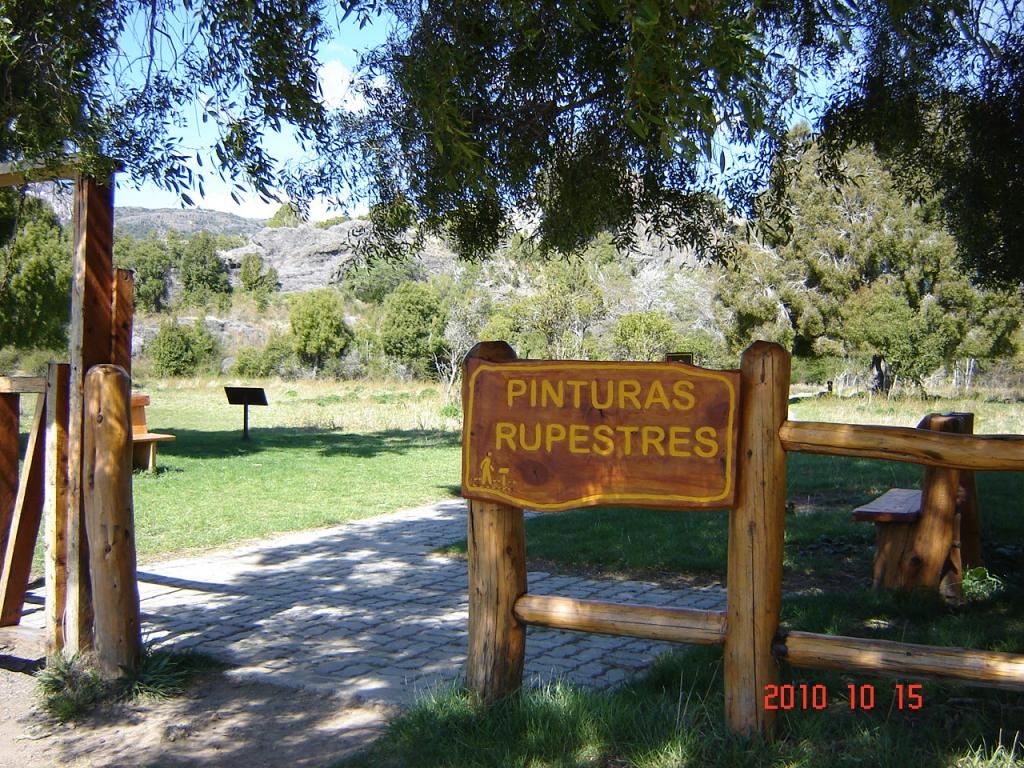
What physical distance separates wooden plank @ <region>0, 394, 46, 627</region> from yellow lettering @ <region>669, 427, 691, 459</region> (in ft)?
11.9

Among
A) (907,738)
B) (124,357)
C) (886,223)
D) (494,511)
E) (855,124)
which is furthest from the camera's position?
(886,223)

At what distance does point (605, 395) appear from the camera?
387 cm

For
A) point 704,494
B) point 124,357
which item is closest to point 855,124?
point 704,494

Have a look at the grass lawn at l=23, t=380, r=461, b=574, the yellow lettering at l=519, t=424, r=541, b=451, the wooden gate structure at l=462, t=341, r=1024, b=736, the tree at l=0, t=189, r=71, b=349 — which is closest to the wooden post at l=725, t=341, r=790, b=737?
the wooden gate structure at l=462, t=341, r=1024, b=736

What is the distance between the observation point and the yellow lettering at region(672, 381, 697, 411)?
370cm

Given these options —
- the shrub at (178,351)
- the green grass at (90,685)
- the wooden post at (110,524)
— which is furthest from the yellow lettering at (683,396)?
the shrub at (178,351)

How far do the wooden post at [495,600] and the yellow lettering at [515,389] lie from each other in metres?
Result: 0.48

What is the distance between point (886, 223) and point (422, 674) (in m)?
38.2

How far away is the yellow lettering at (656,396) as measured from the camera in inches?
148

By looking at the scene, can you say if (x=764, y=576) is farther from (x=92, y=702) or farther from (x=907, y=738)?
(x=92, y=702)


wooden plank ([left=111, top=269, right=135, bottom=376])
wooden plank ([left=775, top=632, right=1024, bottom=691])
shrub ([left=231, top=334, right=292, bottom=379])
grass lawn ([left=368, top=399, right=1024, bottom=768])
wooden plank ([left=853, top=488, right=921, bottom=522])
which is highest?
shrub ([left=231, top=334, right=292, bottom=379])

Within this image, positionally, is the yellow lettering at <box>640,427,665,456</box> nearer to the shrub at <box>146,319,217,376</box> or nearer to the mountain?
the shrub at <box>146,319,217,376</box>

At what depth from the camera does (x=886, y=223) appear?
38.7 metres

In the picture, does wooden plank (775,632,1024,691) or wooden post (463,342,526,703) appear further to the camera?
wooden post (463,342,526,703)
